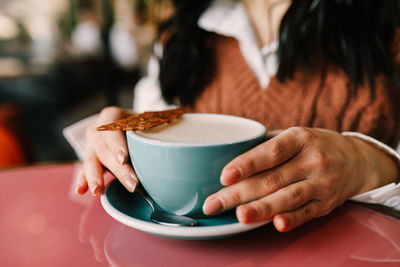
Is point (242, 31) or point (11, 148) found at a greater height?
point (242, 31)

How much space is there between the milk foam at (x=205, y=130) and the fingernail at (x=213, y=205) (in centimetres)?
7

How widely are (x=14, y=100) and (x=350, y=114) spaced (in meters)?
3.17

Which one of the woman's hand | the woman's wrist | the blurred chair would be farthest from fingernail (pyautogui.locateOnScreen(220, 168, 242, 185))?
the blurred chair

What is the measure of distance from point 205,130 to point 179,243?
0.14 m

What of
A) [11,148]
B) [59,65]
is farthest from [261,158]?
[59,65]

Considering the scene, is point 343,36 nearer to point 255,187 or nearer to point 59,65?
point 255,187

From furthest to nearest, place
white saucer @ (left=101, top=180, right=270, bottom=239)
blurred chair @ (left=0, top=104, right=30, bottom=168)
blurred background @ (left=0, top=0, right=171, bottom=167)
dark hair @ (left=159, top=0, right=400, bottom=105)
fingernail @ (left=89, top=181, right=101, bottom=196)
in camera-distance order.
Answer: blurred background @ (left=0, top=0, right=171, bottom=167), blurred chair @ (left=0, top=104, right=30, bottom=168), dark hair @ (left=159, top=0, right=400, bottom=105), fingernail @ (left=89, top=181, right=101, bottom=196), white saucer @ (left=101, top=180, right=270, bottom=239)

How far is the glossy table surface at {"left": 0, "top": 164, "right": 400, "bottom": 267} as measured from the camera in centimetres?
36

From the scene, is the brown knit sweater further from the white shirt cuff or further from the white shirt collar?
the white shirt cuff

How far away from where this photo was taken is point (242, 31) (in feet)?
2.83

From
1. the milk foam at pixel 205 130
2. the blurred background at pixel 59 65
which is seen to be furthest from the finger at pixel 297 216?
the blurred background at pixel 59 65

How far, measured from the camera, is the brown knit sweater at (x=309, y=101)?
77 cm

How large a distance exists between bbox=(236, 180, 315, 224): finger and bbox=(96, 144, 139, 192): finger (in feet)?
0.52

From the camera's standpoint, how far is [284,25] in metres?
0.80
